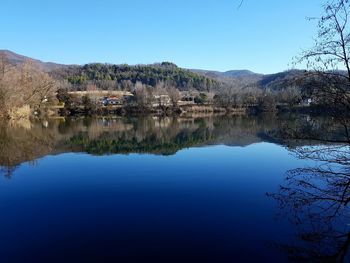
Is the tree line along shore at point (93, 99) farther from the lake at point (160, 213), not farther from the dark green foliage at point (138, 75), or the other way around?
the dark green foliage at point (138, 75)

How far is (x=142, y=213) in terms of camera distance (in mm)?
10320

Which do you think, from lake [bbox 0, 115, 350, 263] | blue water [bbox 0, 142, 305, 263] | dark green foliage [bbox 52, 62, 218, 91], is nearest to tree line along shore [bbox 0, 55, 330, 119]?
blue water [bbox 0, 142, 305, 263]

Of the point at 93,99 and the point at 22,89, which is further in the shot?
the point at 93,99

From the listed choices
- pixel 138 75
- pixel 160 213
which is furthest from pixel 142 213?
pixel 138 75

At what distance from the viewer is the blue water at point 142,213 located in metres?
7.61

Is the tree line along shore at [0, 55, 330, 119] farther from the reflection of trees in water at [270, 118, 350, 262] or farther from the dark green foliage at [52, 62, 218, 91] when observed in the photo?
the reflection of trees in water at [270, 118, 350, 262]

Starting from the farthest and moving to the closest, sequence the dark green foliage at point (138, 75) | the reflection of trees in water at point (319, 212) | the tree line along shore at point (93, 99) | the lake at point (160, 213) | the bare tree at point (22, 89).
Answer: the dark green foliage at point (138, 75) < the tree line along shore at point (93, 99) < the bare tree at point (22, 89) < the lake at point (160, 213) < the reflection of trees in water at point (319, 212)

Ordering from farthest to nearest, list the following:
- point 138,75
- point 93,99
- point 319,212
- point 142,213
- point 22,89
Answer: point 138,75, point 93,99, point 22,89, point 142,213, point 319,212

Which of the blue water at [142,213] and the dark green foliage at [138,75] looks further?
the dark green foliage at [138,75]

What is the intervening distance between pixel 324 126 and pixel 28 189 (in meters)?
11.0

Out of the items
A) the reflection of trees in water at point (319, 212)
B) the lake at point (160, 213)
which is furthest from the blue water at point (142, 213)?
the reflection of trees in water at point (319, 212)

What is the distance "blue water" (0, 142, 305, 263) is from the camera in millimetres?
7609

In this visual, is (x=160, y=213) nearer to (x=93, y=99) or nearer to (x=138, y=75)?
(x=93, y=99)

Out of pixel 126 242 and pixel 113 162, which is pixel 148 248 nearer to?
pixel 126 242
